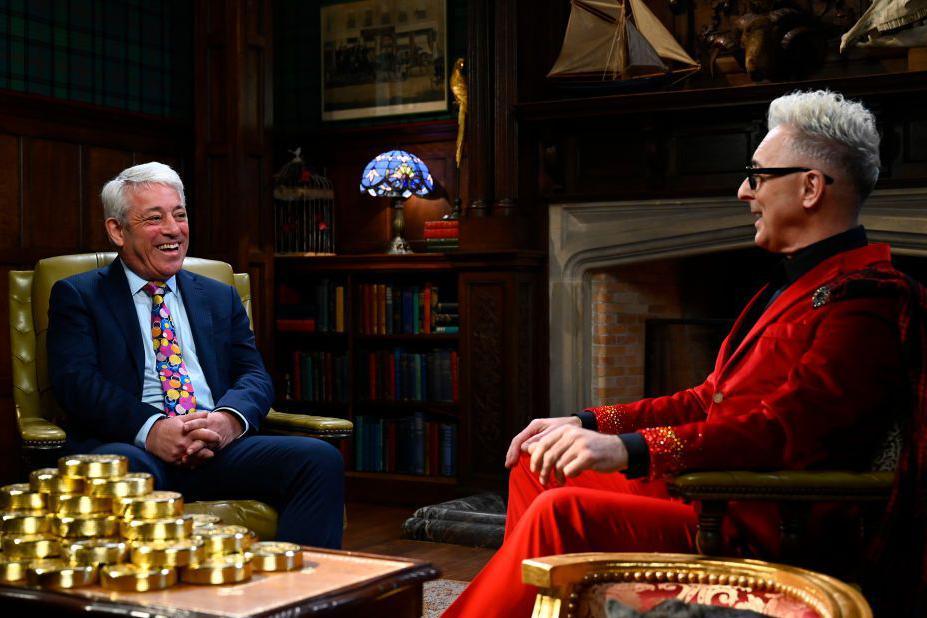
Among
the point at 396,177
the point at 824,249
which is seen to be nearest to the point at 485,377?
the point at 396,177

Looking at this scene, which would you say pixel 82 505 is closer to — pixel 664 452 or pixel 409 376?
pixel 664 452

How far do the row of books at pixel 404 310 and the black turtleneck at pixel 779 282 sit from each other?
316 centimetres

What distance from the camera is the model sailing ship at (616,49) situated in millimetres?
4941

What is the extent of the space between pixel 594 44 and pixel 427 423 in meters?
1.91

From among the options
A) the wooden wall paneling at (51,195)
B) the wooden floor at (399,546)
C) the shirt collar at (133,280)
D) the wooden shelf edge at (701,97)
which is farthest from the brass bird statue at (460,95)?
the shirt collar at (133,280)

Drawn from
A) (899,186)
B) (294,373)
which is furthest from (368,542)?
(899,186)

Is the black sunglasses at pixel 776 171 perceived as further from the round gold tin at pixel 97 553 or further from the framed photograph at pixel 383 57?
the framed photograph at pixel 383 57

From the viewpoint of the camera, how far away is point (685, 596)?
1796 mm

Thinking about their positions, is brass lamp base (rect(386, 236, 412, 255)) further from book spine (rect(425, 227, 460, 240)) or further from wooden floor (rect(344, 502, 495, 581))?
wooden floor (rect(344, 502, 495, 581))

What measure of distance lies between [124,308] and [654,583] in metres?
1.93

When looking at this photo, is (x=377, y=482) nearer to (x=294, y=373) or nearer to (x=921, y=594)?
(x=294, y=373)

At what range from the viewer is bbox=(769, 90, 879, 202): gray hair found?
2.26 m

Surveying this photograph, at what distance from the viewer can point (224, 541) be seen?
2.03 meters

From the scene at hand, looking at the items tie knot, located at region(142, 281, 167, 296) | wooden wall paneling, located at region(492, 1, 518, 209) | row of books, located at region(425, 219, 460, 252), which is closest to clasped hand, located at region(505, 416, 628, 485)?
tie knot, located at region(142, 281, 167, 296)
